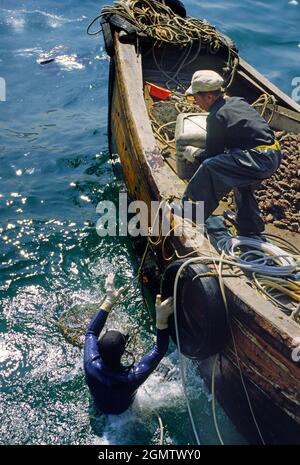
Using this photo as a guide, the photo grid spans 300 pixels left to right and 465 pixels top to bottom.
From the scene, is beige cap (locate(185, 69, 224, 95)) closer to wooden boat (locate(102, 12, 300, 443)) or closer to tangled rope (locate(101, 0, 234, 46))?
wooden boat (locate(102, 12, 300, 443))

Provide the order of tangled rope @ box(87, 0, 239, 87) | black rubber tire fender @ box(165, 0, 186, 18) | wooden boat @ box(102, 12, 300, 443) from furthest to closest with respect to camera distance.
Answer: black rubber tire fender @ box(165, 0, 186, 18), tangled rope @ box(87, 0, 239, 87), wooden boat @ box(102, 12, 300, 443)

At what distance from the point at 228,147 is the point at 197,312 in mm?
1586

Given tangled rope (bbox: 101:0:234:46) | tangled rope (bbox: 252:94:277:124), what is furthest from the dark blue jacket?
tangled rope (bbox: 101:0:234:46)

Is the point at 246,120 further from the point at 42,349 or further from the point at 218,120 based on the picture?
the point at 42,349

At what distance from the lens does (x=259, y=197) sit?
19.6 feet

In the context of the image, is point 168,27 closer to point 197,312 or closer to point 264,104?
point 264,104

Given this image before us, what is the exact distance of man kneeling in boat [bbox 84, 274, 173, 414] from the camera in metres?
4.21

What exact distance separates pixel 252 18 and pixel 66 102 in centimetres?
765

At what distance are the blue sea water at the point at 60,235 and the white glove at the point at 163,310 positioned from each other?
115 cm

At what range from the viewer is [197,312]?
13.9 ft

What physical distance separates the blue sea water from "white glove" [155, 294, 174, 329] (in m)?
1.15

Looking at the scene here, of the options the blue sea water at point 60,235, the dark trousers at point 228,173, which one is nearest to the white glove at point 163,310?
the dark trousers at point 228,173

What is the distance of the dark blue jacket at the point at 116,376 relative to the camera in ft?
14.2

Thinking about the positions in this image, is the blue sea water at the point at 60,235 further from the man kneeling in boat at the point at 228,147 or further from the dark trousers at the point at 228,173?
the man kneeling in boat at the point at 228,147
